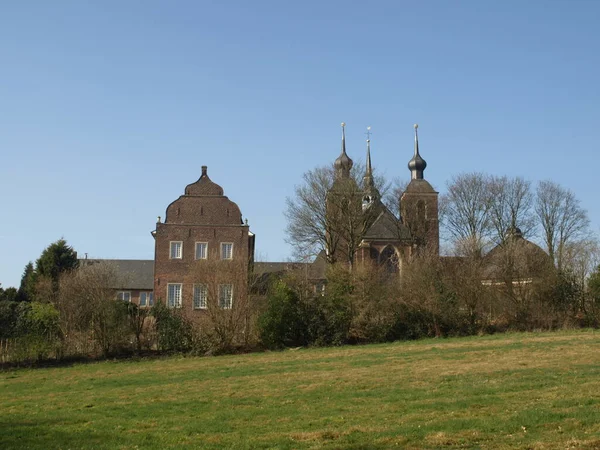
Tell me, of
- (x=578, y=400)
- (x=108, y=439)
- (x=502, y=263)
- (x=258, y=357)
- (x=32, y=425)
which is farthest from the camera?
→ (x=502, y=263)

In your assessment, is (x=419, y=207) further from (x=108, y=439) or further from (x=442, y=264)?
(x=108, y=439)

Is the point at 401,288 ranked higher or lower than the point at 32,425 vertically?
higher

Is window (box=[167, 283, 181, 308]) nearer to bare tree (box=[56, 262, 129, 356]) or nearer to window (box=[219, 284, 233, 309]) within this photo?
bare tree (box=[56, 262, 129, 356])

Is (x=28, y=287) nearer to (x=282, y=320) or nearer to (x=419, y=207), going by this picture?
(x=282, y=320)

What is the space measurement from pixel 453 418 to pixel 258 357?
17636 millimetres

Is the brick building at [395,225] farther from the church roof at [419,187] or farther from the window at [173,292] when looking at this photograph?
the window at [173,292]

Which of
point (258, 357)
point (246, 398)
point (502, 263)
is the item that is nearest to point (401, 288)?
point (502, 263)

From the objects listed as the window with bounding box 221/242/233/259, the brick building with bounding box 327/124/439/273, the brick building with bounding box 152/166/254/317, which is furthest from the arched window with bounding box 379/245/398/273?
the window with bounding box 221/242/233/259

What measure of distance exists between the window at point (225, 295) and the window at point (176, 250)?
11815 mm

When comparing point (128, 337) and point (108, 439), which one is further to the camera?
point (128, 337)

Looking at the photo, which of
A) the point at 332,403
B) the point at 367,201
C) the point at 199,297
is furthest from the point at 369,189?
the point at 332,403

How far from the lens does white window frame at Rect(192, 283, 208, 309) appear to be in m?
32.9

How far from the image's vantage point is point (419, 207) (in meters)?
55.7

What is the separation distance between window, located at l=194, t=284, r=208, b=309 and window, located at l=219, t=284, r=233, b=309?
→ 0.74m
